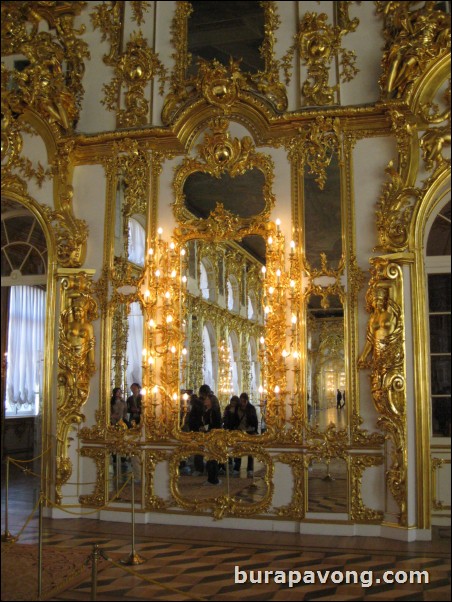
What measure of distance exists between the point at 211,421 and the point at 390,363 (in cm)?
232

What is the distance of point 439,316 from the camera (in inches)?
326

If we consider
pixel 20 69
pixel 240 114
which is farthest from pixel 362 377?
pixel 20 69

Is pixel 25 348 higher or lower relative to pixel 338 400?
higher

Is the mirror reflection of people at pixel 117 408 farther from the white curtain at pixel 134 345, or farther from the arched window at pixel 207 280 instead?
the arched window at pixel 207 280

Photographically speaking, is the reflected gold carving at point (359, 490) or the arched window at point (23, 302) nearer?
the reflected gold carving at point (359, 490)

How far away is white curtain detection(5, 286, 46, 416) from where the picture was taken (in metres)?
10.8

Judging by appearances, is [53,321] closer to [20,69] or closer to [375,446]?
[20,69]

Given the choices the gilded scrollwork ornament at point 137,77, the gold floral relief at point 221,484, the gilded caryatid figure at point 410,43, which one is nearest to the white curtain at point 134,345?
the gold floral relief at point 221,484

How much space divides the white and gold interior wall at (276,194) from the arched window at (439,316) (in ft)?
0.47

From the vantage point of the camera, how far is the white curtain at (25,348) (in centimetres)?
1080

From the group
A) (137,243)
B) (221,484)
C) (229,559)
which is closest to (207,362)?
(221,484)

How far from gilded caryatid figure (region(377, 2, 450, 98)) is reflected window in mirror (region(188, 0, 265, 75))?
1714 mm

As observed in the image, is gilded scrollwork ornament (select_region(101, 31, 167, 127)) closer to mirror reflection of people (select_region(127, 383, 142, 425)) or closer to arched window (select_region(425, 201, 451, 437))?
mirror reflection of people (select_region(127, 383, 142, 425))

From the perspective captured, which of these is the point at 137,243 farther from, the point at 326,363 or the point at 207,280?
the point at 326,363
